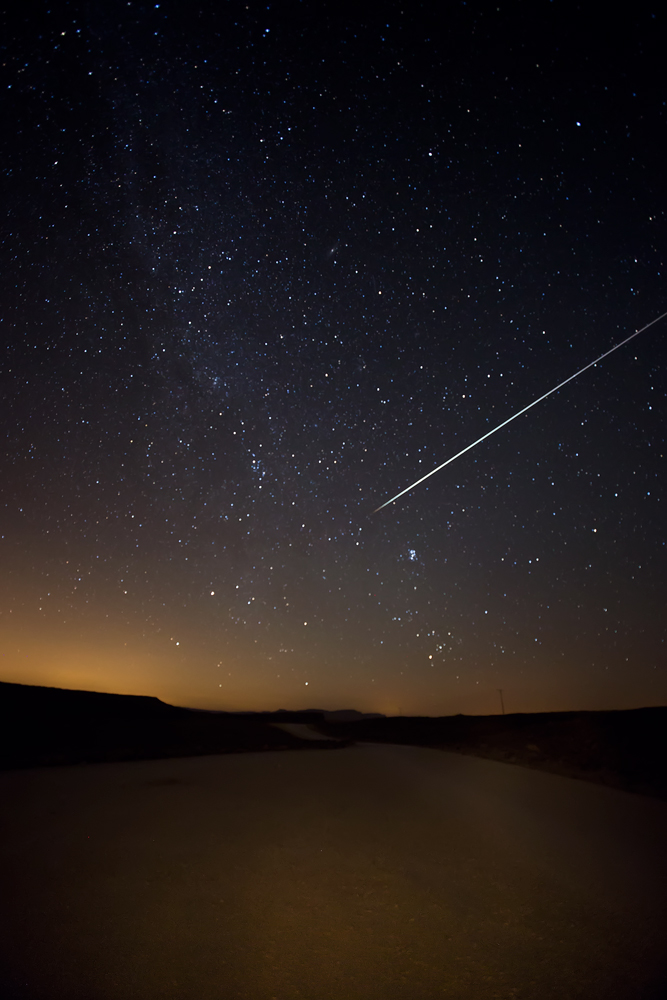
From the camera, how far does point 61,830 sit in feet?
19.2

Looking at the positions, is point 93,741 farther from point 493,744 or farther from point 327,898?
point 327,898

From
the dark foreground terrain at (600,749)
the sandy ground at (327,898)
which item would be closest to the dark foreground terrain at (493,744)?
the dark foreground terrain at (600,749)

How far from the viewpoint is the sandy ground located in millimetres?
2873

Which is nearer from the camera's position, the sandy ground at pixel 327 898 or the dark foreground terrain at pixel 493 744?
the sandy ground at pixel 327 898

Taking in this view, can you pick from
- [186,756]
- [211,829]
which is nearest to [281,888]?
[211,829]

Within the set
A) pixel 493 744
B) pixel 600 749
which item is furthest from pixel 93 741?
pixel 600 749

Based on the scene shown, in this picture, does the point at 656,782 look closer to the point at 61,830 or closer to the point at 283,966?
the point at 283,966

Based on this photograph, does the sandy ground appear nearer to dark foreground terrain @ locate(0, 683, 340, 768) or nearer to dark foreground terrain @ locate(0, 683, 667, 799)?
dark foreground terrain @ locate(0, 683, 667, 799)

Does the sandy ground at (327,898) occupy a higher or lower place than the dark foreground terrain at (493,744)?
higher

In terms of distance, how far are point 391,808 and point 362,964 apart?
528 centimetres

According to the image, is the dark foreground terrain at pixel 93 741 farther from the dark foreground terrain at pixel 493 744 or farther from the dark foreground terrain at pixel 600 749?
the dark foreground terrain at pixel 600 749

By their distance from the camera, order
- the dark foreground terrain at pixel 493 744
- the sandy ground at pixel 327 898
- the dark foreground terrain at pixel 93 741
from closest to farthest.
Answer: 1. the sandy ground at pixel 327 898
2. the dark foreground terrain at pixel 493 744
3. the dark foreground terrain at pixel 93 741

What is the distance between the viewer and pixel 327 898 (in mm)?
4102

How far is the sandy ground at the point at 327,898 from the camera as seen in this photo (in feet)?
9.43
